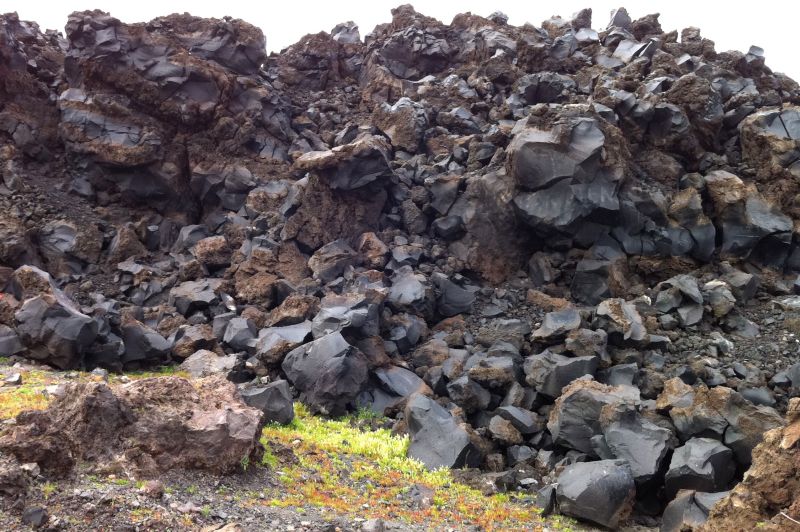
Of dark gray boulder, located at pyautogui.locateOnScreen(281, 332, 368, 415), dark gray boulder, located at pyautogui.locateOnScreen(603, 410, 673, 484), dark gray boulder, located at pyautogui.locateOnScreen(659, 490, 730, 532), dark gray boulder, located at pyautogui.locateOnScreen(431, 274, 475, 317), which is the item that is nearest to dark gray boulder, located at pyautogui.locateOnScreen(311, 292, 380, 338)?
dark gray boulder, located at pyautogui.locateOnScreen(281, 332, 368, 415)

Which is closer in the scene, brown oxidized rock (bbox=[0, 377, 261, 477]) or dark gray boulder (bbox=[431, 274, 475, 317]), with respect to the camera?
brown oxidized rock (bbox=[0, 377, 261, 477])

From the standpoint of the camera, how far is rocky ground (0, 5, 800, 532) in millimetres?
13133

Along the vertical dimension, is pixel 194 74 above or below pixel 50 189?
above

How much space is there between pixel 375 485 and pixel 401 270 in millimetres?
14230

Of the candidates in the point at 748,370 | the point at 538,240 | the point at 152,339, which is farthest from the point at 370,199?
the point at 748,370

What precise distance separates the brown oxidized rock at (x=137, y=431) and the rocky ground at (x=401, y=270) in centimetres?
7

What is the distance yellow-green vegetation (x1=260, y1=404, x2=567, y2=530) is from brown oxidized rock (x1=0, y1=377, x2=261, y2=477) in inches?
60.8

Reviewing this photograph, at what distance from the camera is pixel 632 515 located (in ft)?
46.5

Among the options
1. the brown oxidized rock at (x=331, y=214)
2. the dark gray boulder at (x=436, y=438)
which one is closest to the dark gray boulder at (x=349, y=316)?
the dark gray boulder at (x=436, y=438)

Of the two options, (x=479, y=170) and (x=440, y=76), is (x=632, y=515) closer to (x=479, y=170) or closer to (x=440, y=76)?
(x=479, y=170)

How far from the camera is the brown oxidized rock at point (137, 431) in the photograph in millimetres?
10219

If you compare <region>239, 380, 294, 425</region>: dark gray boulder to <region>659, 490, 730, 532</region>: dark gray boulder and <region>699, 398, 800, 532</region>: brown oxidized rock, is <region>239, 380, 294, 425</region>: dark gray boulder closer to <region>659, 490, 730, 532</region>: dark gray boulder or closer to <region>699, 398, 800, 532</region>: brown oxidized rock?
<region>659, 490, 730, 532</region>: dark gray boulder

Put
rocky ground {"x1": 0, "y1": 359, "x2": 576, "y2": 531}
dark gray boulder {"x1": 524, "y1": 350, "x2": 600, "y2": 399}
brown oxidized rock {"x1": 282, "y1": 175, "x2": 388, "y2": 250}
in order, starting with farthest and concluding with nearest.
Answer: brown oxidized rock {"x1": 282, "y1": 175, "x2": 388, "y2": 250} < dark gray boulder {"x1": 524, "y1": 350, "x2": 600, "y2": 399} < rocky ground {"x1": 0, "y1": 359, "x2": 576, "y2": 531}

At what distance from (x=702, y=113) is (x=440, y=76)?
1990cm
